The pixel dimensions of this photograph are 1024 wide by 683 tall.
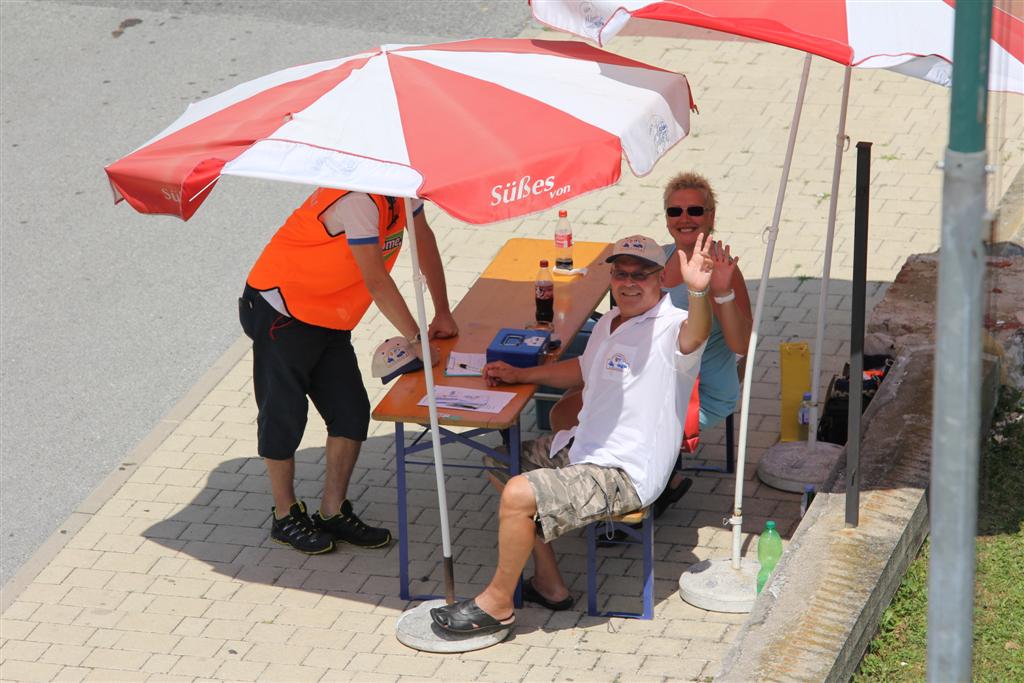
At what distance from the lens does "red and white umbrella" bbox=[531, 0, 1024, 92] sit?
18.0ft

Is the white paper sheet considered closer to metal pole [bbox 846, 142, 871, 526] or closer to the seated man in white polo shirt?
the seated man in white polo shirt

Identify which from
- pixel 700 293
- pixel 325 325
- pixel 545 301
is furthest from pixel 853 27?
pixel 325 325

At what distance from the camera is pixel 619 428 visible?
20.5 ft

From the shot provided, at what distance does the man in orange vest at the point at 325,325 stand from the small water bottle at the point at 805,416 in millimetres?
1799

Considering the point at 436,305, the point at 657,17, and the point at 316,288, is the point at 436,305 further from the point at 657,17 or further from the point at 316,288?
the point at 657,17

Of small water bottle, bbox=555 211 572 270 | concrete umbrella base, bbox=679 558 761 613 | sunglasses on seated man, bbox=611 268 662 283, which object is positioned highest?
small water bottle, bbox=555 211 572 270

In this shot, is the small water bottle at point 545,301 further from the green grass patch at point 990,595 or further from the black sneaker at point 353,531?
the green grass patch at point 990,595

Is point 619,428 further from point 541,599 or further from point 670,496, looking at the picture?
point 670,496

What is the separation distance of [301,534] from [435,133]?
2.34 meters

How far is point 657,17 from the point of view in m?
5.73

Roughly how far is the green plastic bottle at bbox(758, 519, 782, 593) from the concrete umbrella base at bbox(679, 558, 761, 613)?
0.07 metres

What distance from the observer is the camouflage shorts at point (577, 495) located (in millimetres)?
6094

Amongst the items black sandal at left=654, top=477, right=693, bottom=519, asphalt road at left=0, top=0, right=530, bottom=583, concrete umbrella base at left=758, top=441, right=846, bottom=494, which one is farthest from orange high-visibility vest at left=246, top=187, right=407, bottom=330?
concrete umbrella base at left=758, top=441, right=846, bottom=494

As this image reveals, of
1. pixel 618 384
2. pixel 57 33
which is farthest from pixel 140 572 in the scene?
pixel 57 33
